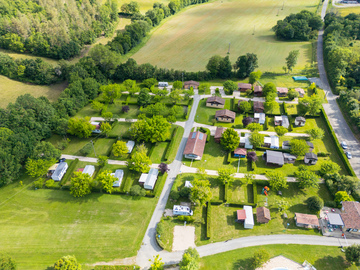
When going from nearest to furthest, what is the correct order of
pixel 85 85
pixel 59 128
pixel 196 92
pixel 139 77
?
pixel 59 128
pixel 85 85
pixel 196 92
pixel 139 77

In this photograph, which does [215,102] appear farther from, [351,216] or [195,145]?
[351,216]

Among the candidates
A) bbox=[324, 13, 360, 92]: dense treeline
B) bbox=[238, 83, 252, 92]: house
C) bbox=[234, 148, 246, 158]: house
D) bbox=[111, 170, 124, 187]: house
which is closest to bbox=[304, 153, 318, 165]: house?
bbox=[234, 148, 246, 158]: house

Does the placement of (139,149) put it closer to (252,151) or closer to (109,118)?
(109,118)

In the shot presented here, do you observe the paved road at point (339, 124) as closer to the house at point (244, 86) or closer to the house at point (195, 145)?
the house at point (244, 86)

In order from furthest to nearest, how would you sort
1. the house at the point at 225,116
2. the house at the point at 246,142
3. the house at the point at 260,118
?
the house at the point at 225,116 → the house at the point at 260,118 → the house at the point at 246,142

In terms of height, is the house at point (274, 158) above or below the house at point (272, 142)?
below

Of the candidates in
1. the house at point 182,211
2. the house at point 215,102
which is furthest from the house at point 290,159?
the house at point 182,211

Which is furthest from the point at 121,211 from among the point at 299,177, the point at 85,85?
the point at 85,85
